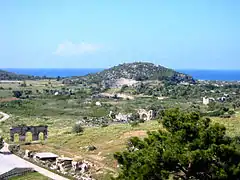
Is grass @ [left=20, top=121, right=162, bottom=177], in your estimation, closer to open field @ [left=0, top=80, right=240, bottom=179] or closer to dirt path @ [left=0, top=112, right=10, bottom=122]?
open field @ [left=0, top=80, right=240, bottom=179]

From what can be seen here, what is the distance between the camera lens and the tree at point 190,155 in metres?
22.0

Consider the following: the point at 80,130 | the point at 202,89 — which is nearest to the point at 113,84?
the point at 202,89

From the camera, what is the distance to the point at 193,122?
23.6 m

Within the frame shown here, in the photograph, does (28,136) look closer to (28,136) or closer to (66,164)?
(28,136)

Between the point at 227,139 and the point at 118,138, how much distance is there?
26.8 metres

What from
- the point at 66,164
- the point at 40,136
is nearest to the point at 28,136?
the point at 40,136

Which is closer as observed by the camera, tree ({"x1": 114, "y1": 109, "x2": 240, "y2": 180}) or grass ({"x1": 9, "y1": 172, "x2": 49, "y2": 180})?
tree ({"x1": 114, "y1": 109, "x2": 240, "y2": 180})

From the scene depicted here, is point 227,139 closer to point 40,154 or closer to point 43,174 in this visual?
point 43,174

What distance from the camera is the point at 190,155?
21.7m

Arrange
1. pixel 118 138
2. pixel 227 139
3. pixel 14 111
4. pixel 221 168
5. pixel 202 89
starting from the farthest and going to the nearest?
pixel 202 89 → pixel 14 111 → pixel 118 138 → pixel 227 139 → pixel 221 168

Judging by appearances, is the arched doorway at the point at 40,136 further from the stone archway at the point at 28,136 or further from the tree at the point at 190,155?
the tree at the point at 190,155

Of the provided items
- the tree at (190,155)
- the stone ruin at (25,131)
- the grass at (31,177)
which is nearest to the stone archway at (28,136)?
the stone ruin at (25,131)

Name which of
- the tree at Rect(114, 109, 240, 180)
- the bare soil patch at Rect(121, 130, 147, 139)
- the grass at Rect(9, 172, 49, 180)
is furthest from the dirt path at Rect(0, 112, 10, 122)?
the tree at Rect(114, 109, 240, 180)

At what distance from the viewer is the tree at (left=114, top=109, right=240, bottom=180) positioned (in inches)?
864
